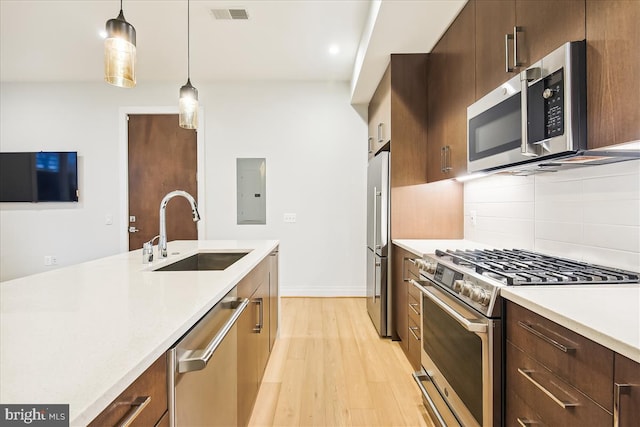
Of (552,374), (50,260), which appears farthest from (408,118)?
(50,260)

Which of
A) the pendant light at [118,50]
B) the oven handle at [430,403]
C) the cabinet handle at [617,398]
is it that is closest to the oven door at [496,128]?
the cabinet handle at [617,398]

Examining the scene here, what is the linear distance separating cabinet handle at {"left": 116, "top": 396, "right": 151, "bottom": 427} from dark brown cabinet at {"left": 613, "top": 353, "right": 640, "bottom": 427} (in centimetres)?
101

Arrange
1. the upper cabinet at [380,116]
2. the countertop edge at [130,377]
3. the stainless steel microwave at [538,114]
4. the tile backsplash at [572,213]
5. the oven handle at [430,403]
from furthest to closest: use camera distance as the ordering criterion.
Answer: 1. the upper cabinet at [380,116]
2. the oven handle at [430,403]
3. the tile backsplash at [572,213]
4. the stainless steel microwave at [538,114]
5. the countertop edge at [130,377]

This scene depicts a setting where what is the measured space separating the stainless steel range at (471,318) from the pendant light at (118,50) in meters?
1.73

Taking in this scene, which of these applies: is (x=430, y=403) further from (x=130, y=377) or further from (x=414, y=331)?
(x=130, y=377)

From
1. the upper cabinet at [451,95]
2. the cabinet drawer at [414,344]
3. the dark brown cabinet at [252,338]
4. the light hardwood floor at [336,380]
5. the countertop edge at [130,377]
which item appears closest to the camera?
the countertop edge at [130,377]

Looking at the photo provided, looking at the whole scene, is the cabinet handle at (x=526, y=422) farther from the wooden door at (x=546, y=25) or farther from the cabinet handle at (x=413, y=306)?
the wooden door at (x=546, y=25)

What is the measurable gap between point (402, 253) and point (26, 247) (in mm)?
4751

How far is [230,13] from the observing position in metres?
2.77

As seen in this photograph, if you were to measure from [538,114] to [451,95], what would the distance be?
42.7 inches

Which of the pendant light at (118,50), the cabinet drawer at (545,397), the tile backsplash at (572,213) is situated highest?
the pendant light at (118,50)

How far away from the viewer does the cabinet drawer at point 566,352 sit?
0.77 m

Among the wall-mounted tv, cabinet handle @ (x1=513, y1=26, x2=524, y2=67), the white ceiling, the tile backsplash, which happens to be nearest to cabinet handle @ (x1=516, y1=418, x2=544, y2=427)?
the tile backsplash

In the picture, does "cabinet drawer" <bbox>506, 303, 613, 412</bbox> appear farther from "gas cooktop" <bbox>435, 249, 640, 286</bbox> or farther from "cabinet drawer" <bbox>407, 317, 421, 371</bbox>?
"cabinet drawer" <bbox>407, 317, 421, 371</bbox>
